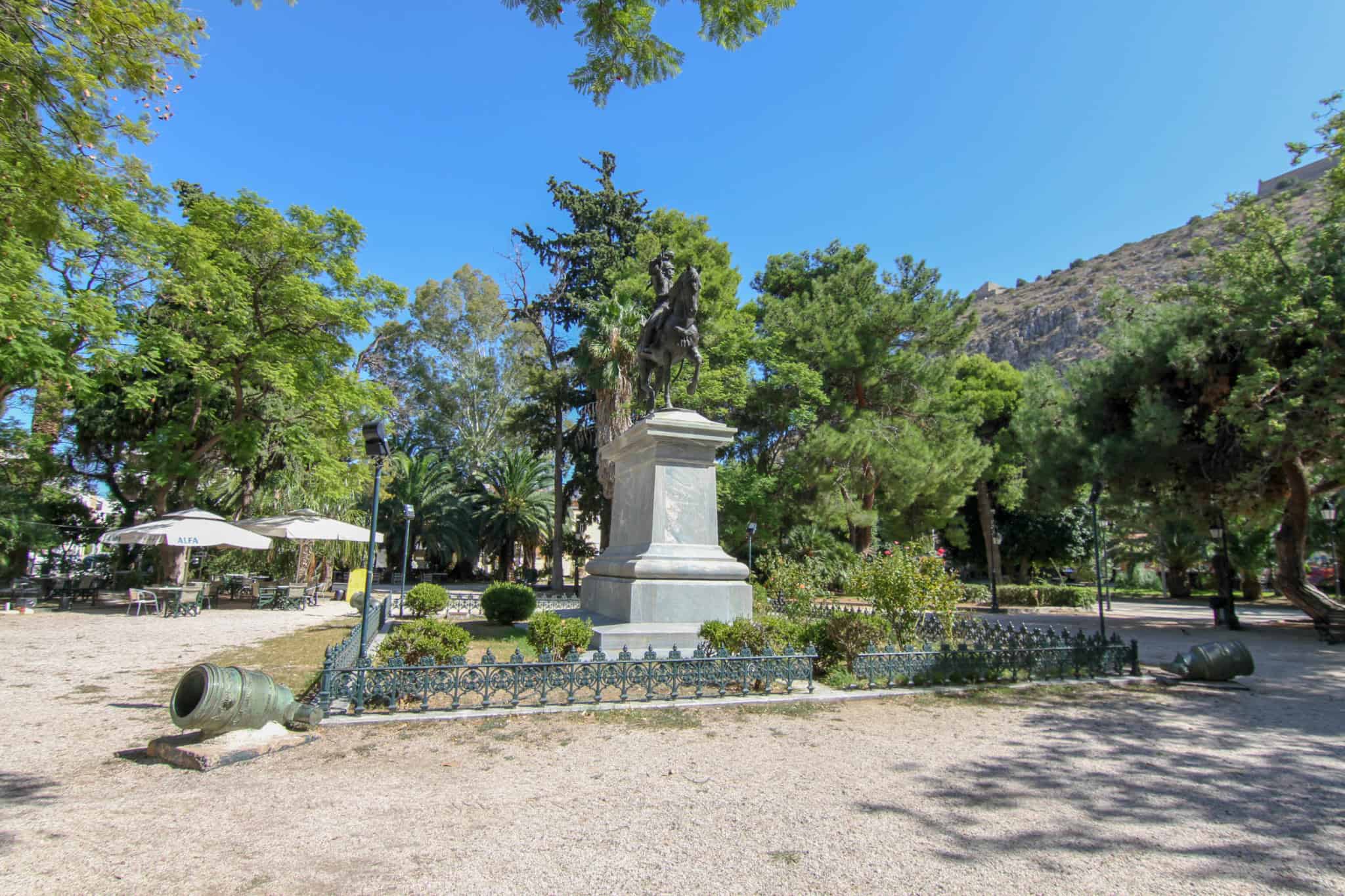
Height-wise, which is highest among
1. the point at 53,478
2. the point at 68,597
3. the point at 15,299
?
the point at 15,299

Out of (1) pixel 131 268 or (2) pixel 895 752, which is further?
(1) pixel 131 268

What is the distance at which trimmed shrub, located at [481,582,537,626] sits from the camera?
1466 cm

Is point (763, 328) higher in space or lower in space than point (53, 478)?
higher

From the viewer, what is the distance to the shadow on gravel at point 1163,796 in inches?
149

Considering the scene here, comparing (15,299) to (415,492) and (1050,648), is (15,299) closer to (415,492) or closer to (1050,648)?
(1050,648)

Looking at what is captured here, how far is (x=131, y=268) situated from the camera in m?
20.0

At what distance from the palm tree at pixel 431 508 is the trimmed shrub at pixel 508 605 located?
73.7 feet

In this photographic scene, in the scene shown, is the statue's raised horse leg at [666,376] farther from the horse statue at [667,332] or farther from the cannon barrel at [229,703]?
the cannon barrel at [229,703]

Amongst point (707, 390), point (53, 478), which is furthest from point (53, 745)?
point (53, 478)

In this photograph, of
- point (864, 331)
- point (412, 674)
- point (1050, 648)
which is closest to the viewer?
point (412, 674)

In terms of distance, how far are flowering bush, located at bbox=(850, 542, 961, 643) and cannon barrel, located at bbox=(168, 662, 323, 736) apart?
709 centimetres

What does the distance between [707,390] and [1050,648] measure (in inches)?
689

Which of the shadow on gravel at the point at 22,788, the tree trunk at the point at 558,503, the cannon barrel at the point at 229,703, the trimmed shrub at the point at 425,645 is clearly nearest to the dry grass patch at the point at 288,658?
the trimmed shrub at the point at 425,645

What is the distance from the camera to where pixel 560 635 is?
332 inches
